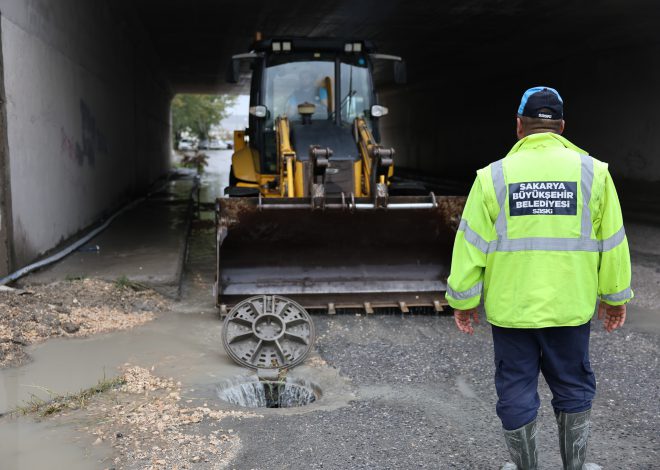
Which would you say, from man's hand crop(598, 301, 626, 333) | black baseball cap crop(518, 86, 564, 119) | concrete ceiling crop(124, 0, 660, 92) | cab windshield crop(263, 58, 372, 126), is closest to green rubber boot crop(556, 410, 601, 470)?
man's hand crop(598, 301, 626, 333)

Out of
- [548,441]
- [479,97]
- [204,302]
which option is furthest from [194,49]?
[548,441]

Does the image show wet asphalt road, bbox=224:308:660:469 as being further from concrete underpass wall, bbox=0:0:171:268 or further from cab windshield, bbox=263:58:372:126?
concrete underpass wall, bbox=0:0:171:268

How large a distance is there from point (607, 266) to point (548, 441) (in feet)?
4.32

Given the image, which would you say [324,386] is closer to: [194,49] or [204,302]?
[204,302]

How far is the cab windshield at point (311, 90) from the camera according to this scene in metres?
8.02

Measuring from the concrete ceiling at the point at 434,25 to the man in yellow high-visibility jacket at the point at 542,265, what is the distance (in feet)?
33.6

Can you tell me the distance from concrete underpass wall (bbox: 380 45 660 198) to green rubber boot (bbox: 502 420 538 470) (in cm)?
1326

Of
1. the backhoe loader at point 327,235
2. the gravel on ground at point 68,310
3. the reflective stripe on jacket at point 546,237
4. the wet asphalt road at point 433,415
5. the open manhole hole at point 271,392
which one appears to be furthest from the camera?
the backhoe loader at point 327,235

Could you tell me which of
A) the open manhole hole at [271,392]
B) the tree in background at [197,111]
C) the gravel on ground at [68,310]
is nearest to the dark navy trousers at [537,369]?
the open manhole hole at [271,392]

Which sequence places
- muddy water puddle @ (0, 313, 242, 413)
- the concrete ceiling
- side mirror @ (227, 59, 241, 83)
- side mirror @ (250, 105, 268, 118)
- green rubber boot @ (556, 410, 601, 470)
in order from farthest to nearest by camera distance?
the concrete ceiling
side mirror @ (250, 105, 268, 118)
side mirror @ (227, 59, 241, 83)
muddy water puddle @ (0, 313, 242, 413)
green rubber boot @ (556, 410, 601, 470)

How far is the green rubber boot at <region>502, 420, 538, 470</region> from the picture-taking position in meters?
3.07

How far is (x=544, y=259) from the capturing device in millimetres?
2934

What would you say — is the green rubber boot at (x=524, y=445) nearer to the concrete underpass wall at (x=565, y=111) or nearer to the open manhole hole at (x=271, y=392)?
the open manhole hole at (x=271, y=392)

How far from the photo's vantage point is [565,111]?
1798 centimetres
